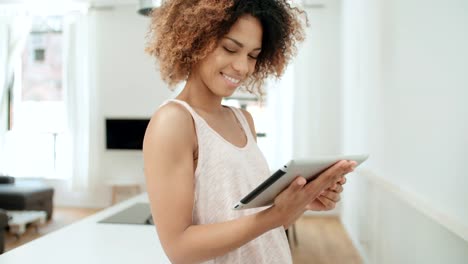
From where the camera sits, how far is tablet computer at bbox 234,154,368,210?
0.62 meters

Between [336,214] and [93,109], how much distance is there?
3.47 metres

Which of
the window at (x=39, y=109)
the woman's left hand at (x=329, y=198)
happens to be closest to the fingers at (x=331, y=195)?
the woman's left hand at (x=329, y=198)

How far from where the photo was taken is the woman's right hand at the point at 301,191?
2.27 feet

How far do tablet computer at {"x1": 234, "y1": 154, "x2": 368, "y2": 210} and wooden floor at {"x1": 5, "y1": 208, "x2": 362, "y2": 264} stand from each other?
2.93m

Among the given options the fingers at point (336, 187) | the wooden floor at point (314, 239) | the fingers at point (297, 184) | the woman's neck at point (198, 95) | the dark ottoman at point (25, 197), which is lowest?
the wooden floor at point (314, 239)

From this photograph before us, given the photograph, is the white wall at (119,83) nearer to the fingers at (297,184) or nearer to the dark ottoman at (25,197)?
the dark ottoman at (25,197)

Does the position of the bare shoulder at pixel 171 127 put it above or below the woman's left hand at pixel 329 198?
above

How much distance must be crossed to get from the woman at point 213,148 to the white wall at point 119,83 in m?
4.82

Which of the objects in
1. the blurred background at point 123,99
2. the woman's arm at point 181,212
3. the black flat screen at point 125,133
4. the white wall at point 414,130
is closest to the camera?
the woman's arm at point 181,212

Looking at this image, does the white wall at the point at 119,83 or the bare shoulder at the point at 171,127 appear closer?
the bare shoulder at the point at 171,127

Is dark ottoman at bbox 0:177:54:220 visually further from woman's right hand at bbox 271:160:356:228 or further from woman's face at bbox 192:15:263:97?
woman's right hand at bbox 271:160:356:228

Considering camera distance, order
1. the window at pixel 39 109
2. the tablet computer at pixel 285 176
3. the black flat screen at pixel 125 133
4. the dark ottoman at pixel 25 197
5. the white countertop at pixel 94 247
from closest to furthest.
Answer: the tablet computer at pixel 285 176 < the white countertop at pixel 94 247 < the dark ottoman at pixel 25 197 < the black flat screen at pixel 125 133 < the window at pixel 39 109

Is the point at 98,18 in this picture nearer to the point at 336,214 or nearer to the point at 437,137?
the point at 336,214

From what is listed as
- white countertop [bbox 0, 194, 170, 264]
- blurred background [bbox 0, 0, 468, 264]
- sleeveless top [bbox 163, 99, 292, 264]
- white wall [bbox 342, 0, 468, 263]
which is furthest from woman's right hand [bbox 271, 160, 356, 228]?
blurred background [bbox 0, 0, 468, 264]
